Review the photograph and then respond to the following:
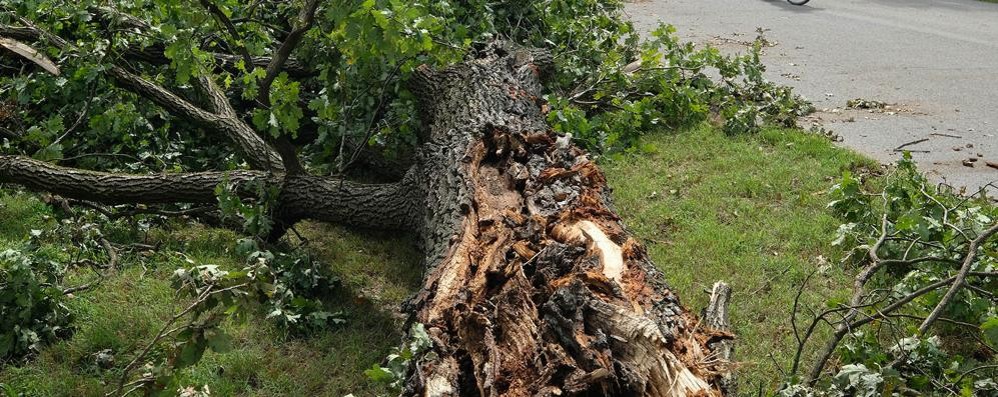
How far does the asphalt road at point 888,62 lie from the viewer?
7117 millimetres

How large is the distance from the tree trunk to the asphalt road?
2.74 metres

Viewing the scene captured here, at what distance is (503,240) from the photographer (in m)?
3.84

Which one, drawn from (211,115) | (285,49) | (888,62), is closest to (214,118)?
(211,115)

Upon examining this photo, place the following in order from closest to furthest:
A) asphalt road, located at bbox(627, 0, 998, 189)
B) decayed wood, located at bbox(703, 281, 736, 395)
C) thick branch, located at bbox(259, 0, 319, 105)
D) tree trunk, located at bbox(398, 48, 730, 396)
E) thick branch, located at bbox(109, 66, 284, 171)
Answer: tree trunk, located at bbox(398, 48, 730, 396), decayed wood, located at bbox(703, 281, 736, 395), thick branch, located at bbox(259, 0, 319, 105), thick branch, located at bbox(109, 66, 284, 171), asphalt road, located at bbox(627, 0, 998, 189)

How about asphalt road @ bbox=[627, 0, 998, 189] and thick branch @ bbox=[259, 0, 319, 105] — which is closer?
thick branch @ bbox=[259, 0, 319, 105]

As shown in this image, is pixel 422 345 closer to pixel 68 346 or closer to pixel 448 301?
pixel 448 301

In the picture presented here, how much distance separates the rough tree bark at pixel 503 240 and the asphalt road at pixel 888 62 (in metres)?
2.71

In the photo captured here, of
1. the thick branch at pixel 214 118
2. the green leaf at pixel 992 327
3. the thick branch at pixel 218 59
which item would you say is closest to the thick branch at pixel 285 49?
the thick branch at pixel 214 118

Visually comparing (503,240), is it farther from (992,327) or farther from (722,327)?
(992,327)

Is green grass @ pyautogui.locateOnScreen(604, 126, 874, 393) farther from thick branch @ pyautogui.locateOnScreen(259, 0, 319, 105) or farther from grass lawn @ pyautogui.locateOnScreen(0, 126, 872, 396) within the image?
thick branch @ pyautogui.locateOnScreen(259, 0, 319, 105)

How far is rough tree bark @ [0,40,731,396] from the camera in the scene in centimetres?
300

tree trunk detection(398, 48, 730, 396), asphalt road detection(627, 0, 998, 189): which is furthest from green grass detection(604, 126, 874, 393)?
tree trunk detection(398, 48, 730, 396)

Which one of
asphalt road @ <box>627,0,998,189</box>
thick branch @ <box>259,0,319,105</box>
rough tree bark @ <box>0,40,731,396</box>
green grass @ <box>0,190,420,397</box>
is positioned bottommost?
asphalt road @ <box>627,0,998,189</box>

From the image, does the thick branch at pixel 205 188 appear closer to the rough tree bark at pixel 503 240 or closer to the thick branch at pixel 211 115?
the rough tree bark at pixel 503 240
